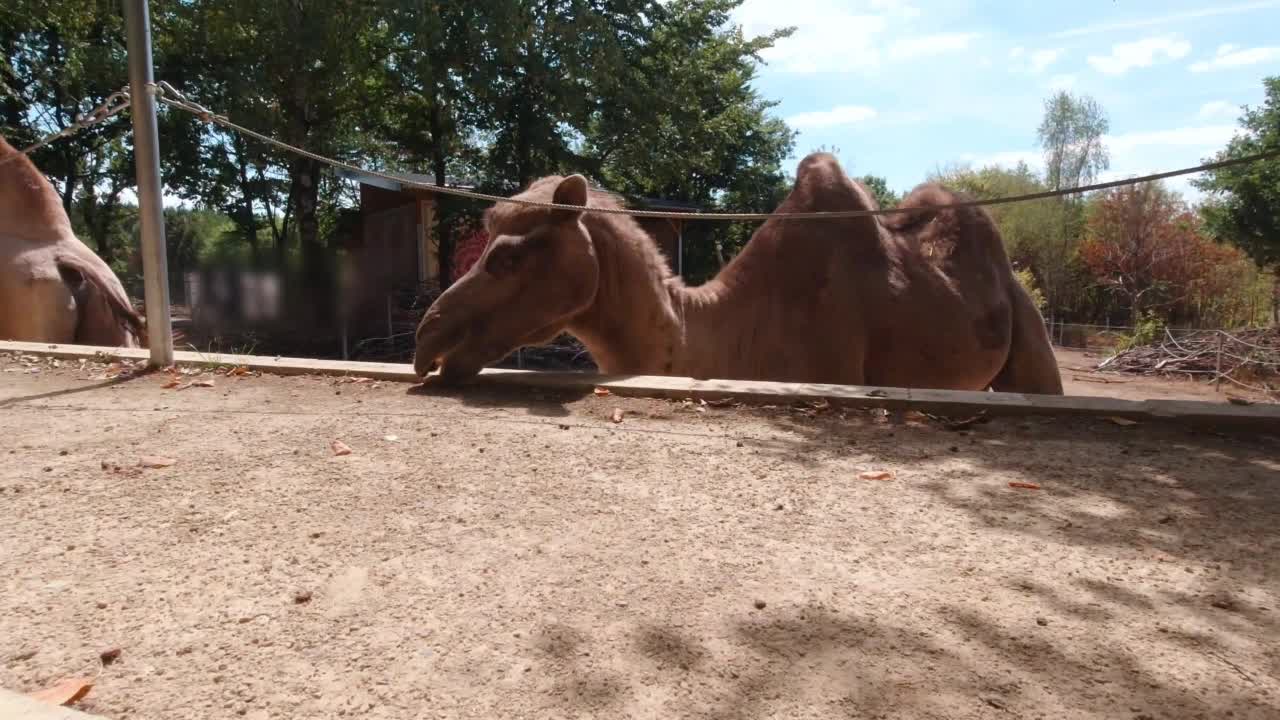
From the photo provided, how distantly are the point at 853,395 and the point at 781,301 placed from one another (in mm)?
1628

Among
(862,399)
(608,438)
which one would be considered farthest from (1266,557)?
(608,438)

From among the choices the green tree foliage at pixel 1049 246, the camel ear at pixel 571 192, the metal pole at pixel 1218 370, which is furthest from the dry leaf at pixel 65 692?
the green tree foliage at pixel 1049 246

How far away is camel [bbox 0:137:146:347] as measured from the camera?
21.7 ft

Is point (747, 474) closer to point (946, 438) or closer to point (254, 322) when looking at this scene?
point (946, 438)

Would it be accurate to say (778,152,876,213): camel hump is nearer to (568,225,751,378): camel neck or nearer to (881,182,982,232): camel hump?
(881,182,982,232): camel hump

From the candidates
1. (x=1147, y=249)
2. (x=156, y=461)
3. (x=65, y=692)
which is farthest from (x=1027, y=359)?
(x=1147, y=249)

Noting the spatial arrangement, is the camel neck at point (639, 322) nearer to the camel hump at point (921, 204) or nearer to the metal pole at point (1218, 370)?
the camel hump at point (921, 204)

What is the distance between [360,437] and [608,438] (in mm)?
990

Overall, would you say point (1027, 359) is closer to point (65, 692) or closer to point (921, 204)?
point (921, 204)

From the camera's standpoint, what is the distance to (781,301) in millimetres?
5051

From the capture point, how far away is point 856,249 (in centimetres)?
522

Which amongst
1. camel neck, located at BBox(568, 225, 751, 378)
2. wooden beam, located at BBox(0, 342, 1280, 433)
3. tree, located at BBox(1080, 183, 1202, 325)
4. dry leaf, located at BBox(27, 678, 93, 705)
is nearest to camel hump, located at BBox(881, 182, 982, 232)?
camel neck, located at BBox(568, 225, 751, 378)

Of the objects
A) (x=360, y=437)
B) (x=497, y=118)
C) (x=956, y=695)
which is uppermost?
(x=497, y=118)

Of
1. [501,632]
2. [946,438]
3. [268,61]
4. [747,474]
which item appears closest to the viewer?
[501,632]
